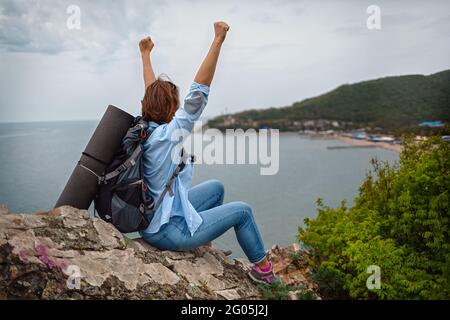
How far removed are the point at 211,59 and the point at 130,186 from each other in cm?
114

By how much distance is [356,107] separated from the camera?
255ft

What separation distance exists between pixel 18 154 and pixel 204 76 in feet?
15.7

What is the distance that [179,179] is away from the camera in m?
3.49

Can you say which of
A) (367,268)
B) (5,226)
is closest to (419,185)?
(367,268)

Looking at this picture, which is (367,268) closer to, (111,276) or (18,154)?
(111,276)

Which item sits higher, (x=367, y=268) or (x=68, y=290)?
(x=68, y=290)

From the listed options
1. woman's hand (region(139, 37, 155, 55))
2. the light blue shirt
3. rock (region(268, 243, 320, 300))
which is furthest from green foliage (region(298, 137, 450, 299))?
woman's hand (region(139, 37, 155, 55))

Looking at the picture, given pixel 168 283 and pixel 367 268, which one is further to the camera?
pixel 367 268

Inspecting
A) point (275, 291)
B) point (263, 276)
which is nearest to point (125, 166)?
point (263, 276)

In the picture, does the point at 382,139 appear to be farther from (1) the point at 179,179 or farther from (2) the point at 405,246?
(1) the point at 179,179

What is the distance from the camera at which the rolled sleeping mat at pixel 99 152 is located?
3.39m

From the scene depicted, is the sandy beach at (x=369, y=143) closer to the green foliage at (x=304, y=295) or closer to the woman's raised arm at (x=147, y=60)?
the green foliage at (x=304, y=295)
